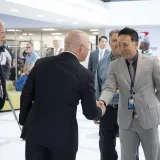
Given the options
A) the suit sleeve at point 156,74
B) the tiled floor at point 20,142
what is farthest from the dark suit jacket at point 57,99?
the tiled floor at point 20,142

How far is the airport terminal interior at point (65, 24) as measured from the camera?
569cm

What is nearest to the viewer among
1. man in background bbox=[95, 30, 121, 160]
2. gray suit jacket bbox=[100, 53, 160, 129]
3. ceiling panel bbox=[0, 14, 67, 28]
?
gray suit jacket bbox=[100, 53, 160, 129]

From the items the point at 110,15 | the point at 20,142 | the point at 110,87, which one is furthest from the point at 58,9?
the point at 110,87

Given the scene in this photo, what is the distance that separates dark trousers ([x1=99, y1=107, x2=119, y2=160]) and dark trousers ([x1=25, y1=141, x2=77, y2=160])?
1.29 metres

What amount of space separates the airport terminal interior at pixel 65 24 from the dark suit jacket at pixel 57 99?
8.19 ft

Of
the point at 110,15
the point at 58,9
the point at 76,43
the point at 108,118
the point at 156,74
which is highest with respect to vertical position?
the point at 110,15

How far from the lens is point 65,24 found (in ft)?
51.4

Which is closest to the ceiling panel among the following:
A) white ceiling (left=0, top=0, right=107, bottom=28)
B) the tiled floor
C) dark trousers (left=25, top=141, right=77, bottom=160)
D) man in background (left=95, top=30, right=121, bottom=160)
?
white ceiling (left=0, top=0, right=107, bottom=28)

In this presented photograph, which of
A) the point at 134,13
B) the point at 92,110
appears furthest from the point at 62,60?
the point at 134,13

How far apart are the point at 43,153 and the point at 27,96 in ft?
1.42

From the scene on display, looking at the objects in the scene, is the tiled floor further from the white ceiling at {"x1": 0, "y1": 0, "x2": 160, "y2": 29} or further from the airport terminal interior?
the white ceiling at {"x1": 0, "y1": 0, "x2": 160, "y2": 29}

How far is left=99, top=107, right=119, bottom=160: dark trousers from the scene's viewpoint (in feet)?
12.2

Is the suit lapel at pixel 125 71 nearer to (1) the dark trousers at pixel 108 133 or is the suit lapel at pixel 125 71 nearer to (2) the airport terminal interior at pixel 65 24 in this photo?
(1) the dark trousers at pixel 108 133

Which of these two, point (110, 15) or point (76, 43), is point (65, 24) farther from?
point (76, 43)
